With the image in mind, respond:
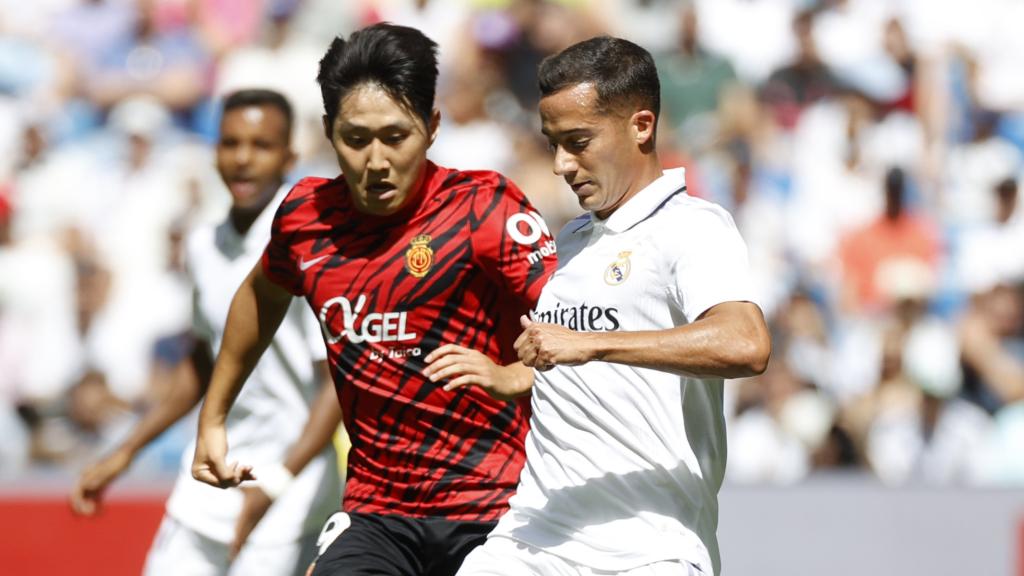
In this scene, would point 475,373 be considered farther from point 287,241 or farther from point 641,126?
point 287,241

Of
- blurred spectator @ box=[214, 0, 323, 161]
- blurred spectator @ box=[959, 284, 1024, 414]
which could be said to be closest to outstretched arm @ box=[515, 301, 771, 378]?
blurred spectator @ box=[959, 284, 1024, 414]

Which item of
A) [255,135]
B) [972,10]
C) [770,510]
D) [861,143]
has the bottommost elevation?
[770,510]

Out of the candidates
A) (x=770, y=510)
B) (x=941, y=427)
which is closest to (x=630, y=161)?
(x=770, y=510)

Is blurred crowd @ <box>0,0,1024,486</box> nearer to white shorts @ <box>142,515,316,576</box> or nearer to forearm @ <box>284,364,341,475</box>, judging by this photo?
white shorts @ <box>142,515,316,576</box>

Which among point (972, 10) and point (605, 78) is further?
point (972, 10)

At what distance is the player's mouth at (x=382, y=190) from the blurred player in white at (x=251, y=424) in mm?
1206

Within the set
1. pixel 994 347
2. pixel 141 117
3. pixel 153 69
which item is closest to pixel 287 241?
pixel 994 347

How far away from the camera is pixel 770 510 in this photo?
8508 millimetres

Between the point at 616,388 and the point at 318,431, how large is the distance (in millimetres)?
1500

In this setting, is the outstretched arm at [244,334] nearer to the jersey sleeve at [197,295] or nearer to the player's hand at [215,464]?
the player's hand at [215,464]

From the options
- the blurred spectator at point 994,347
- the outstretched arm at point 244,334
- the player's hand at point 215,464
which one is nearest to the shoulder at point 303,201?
the outstretched arm at point 244,334

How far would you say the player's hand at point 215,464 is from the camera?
4747 millimetres

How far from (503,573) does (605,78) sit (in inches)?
53.2

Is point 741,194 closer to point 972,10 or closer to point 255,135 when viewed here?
point 972,10
